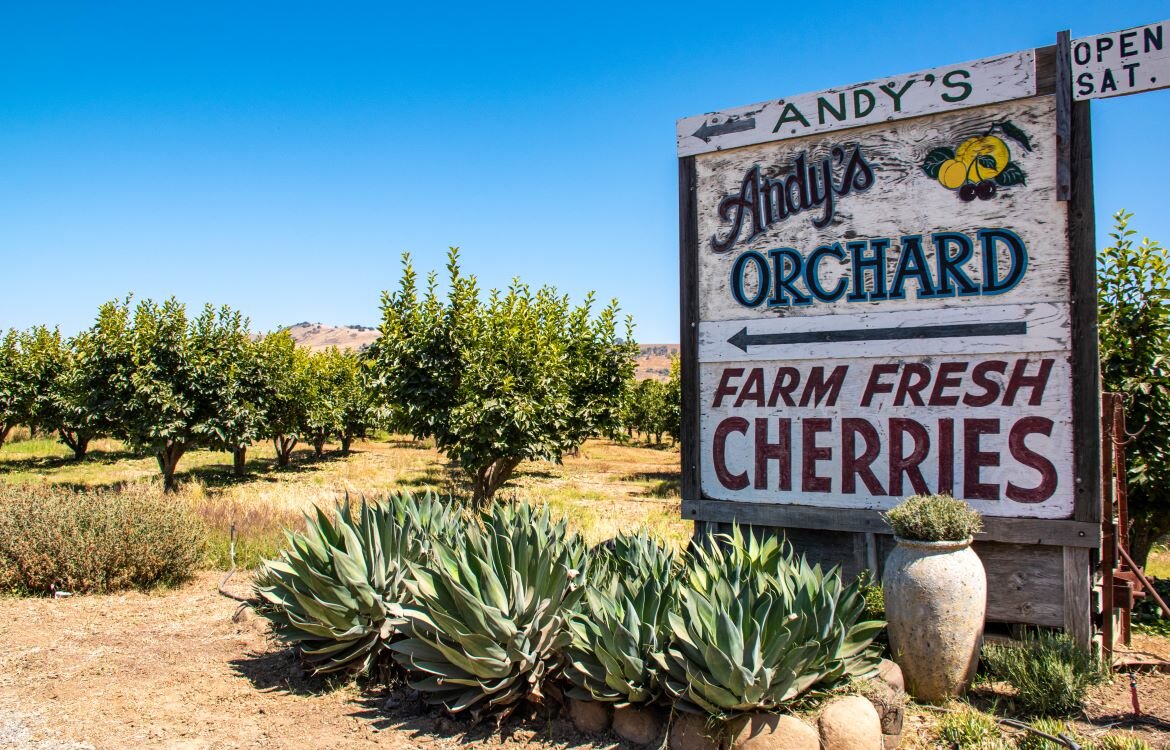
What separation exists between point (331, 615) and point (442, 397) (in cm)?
933

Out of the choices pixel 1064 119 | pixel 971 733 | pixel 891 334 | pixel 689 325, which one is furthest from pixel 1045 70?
pixel 971 733

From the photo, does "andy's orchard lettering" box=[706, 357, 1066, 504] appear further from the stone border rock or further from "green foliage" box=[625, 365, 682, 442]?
"green foliage" box=[625, 365, 682, 442]

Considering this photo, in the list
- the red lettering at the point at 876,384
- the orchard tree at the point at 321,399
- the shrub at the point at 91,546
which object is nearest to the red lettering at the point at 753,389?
the red lettering at the point at 876,384

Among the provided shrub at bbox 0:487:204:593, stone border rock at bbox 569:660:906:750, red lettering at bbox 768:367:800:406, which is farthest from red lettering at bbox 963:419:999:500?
shrub at bbox 0:487:204:593

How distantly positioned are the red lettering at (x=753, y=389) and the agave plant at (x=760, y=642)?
2.23 metres

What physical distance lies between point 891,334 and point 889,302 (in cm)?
26

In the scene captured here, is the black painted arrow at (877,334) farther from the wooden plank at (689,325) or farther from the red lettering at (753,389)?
the wooden plank at (689,325)

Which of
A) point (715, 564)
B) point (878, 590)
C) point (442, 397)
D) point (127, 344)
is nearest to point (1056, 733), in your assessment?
point (878, 590)

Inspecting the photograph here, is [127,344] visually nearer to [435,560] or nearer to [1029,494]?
[435,560]

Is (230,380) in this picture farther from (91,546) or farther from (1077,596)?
(1077,596)

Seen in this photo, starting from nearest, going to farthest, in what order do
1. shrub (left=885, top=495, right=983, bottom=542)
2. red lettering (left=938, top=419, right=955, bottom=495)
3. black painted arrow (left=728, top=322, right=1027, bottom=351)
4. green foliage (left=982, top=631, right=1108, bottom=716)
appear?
green foliage (left=982, top=631, right=1108, bottom=716) < shrub (left=885, top=495, right=983, bottom=542) < black painted arrow (left=728, top=322, right=1027, bottom=351) < red lettering (left=938, top=419, right=955, bottom=495)

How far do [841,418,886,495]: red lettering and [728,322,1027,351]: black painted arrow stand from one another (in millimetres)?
684

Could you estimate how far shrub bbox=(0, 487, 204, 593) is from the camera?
8266 millimetres

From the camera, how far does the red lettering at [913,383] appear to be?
239 inches
